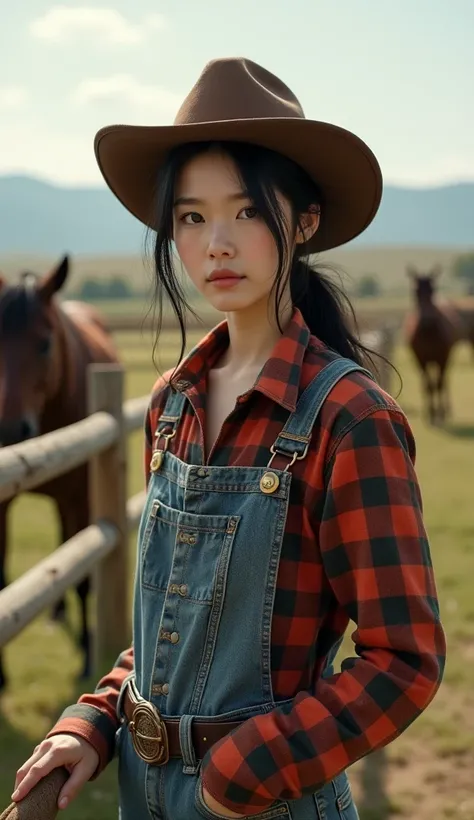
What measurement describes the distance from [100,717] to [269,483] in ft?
1.95

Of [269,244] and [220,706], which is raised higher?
[269,244]

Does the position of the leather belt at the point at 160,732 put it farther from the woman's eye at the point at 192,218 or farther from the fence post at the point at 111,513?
the fence post at the point at 111,513

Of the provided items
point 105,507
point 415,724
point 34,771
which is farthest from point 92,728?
point 105,507

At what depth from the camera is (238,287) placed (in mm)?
1592

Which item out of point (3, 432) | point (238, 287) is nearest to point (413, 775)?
point (3, 432)

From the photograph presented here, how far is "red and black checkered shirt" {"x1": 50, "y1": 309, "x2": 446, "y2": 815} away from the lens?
133cm

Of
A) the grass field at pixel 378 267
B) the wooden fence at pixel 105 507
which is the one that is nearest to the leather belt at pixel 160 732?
the wooden fence at pixel 105 507

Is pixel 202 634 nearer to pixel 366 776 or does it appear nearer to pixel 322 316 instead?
pixel 322 316

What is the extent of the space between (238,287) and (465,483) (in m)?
9.14

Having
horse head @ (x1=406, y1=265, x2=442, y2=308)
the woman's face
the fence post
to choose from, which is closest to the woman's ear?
the woman's face

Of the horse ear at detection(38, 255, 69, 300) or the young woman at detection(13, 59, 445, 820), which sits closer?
the young woman at detection(13, 59, 445, 820)

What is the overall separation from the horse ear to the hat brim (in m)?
3.10

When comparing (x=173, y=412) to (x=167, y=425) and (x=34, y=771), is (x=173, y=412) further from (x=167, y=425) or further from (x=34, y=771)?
(x=34, y=771)

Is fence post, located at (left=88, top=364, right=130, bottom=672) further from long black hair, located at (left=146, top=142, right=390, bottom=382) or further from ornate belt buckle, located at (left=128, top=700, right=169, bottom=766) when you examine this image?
ornate belt buckle, located at (left=128, top=700, right=169, bottom=766)
